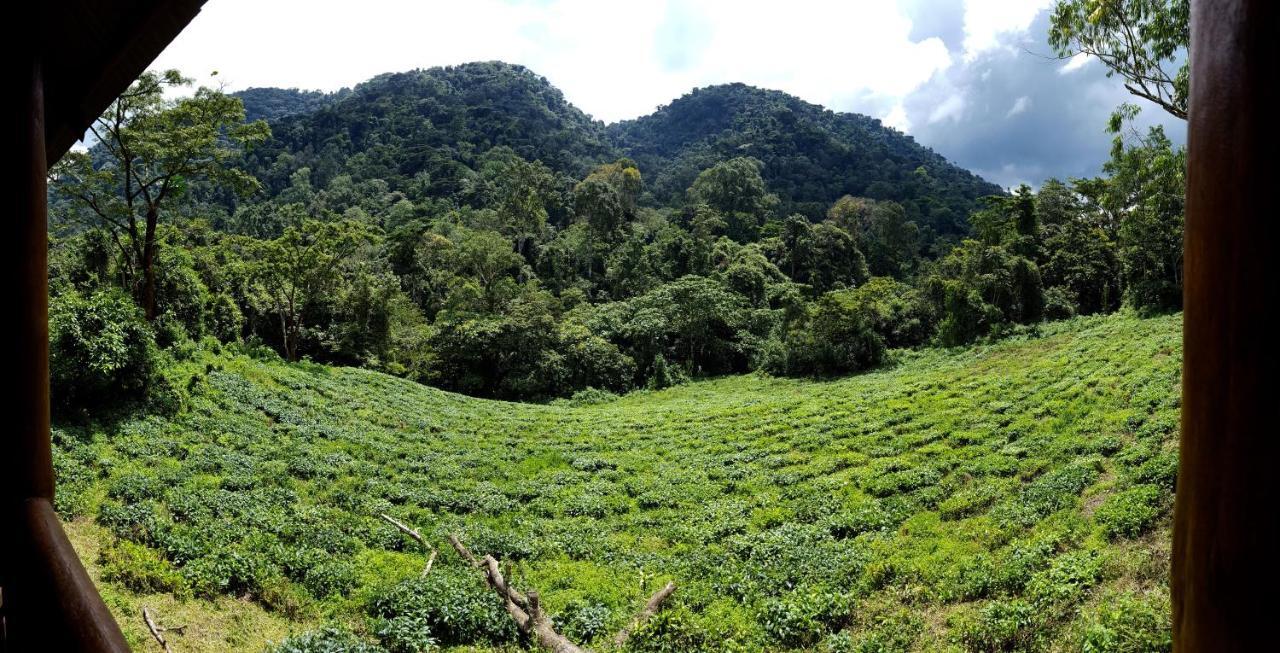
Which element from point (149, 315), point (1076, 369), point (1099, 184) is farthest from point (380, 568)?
point (1099, 184)

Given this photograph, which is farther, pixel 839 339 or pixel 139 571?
pixel 839 339

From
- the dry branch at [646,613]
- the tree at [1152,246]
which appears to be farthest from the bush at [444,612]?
the tree at [1152,246]

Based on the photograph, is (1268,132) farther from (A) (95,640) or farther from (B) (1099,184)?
(B) (1099,184)

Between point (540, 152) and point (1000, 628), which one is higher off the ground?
point (540, 152)

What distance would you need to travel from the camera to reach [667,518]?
16781mm

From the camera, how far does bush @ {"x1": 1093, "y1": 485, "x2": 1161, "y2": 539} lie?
11031 mm

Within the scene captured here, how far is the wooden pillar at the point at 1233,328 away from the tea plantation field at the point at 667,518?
917cm

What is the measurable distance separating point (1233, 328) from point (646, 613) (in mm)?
11097

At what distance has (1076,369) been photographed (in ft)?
82.2

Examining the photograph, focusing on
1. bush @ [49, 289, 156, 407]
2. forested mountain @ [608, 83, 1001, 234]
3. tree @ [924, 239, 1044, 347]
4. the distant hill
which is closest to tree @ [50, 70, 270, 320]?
bush @ [49, 289, 156, 407]

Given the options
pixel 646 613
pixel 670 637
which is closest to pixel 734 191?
pixel 646 613

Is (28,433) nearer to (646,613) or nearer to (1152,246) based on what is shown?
(646,613)

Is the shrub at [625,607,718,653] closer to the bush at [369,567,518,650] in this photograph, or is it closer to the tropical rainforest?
the tropical rainforest

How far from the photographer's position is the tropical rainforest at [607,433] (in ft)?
34.7
